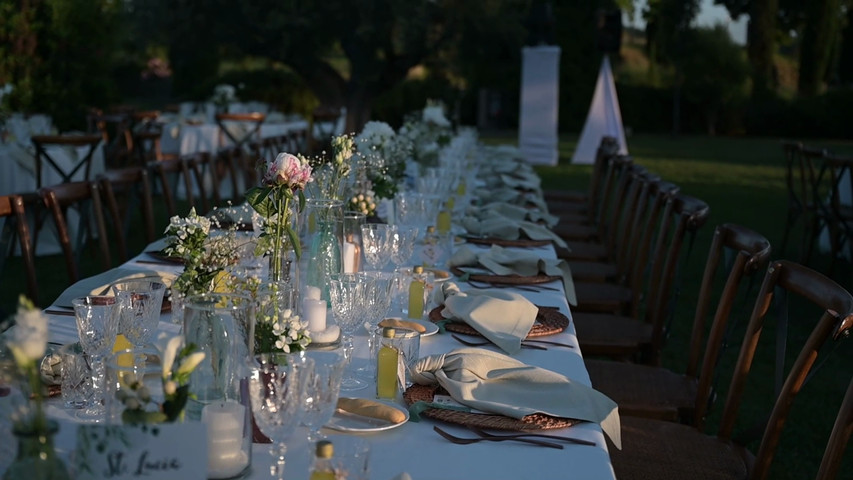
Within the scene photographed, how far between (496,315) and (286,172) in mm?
614

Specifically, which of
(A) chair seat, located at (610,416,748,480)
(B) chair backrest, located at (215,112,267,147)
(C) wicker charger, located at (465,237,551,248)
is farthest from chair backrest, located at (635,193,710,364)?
(B) chair backrest, located at (215,112,267,147)

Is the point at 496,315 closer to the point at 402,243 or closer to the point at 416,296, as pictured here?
the point at 416,296

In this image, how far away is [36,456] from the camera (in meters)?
1.11

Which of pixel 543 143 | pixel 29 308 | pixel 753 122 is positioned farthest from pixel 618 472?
pixel 753 122

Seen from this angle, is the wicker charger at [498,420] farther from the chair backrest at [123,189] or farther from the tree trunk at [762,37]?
the tree trunk at [762,37]

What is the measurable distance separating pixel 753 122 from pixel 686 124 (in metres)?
1.85

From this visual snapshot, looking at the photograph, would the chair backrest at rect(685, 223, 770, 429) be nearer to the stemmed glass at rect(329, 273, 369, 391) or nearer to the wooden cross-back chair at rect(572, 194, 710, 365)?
the wooden cross-back chair at rect(572, 194, 710, 365)

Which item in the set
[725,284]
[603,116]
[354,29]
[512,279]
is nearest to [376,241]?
[512,279]

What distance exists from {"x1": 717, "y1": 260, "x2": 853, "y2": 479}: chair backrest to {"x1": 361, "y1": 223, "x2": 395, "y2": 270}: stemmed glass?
988mm

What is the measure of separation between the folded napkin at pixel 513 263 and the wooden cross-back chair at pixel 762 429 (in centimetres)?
56

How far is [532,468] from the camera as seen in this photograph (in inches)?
60.4

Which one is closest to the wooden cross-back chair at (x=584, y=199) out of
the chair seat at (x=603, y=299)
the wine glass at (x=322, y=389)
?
the chair seat at (x=603, y=299)

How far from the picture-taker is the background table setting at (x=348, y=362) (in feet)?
4.66

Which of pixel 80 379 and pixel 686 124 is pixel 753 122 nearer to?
pixel 686 124
